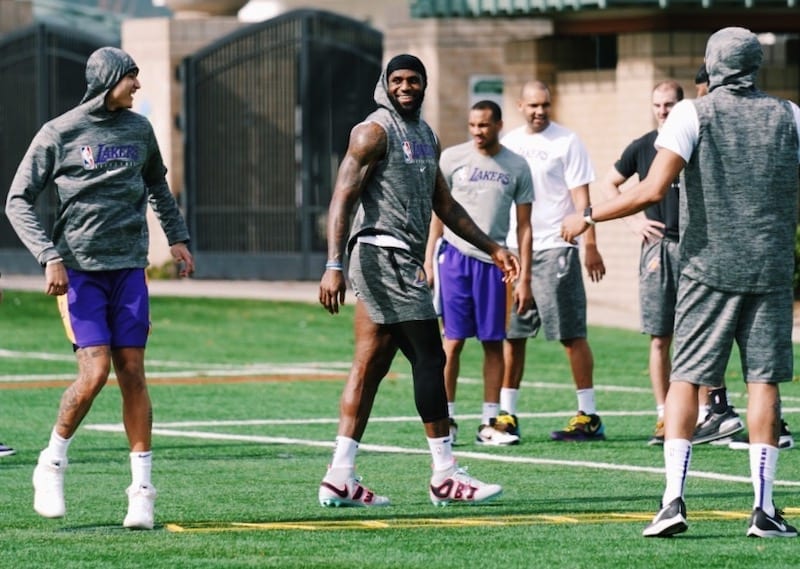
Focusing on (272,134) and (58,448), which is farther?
(272,134)

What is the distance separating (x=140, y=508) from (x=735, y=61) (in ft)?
9.85

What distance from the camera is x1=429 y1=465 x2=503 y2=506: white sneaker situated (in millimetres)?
9055

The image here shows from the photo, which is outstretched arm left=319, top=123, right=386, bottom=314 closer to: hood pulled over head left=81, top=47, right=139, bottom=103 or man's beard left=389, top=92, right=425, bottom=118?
man's beard left=389, top=92, right=425, bottom=118

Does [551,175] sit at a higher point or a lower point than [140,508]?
higher

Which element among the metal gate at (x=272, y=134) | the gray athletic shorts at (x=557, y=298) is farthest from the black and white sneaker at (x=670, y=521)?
the metal gate at (x=272, y=134)

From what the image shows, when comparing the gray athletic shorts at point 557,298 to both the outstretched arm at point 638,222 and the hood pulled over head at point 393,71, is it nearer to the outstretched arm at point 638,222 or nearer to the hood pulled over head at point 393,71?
the outstretched arm at point 638,222

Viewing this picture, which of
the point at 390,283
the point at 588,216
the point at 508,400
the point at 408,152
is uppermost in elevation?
the point at 408,152

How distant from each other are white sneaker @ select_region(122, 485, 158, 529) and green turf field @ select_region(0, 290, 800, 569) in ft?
0.18

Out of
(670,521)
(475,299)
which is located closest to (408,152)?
(670,521)

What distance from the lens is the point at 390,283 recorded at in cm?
903

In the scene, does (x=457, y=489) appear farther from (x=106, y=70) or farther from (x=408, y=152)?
(x=106, y=70)

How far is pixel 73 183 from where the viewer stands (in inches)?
336

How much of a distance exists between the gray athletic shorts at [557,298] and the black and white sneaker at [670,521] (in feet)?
13.8

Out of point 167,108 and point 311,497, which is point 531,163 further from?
point 167,108
